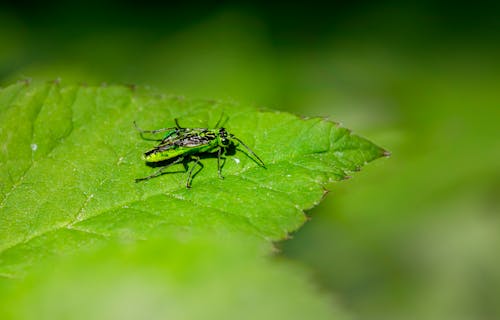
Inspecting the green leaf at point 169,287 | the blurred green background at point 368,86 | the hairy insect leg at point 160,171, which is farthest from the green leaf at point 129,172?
the blurred green background at point 368,86

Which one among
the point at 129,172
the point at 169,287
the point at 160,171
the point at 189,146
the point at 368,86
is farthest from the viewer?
the point at 368,86

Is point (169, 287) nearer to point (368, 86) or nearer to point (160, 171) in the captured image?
point (160, 171)

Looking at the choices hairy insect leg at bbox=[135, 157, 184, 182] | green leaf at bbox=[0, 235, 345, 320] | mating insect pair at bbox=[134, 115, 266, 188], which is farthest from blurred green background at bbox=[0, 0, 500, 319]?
green leaf at bbox=[0, 235, 345, 320]

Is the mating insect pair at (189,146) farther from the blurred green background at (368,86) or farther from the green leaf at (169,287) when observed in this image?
the green leaf at (169,287)

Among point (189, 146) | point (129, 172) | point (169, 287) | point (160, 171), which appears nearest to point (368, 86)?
point (189, 146)

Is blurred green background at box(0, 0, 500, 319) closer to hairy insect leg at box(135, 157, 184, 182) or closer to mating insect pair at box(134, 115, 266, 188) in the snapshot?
mating insect pair at box(134, 115, 266, 188)
